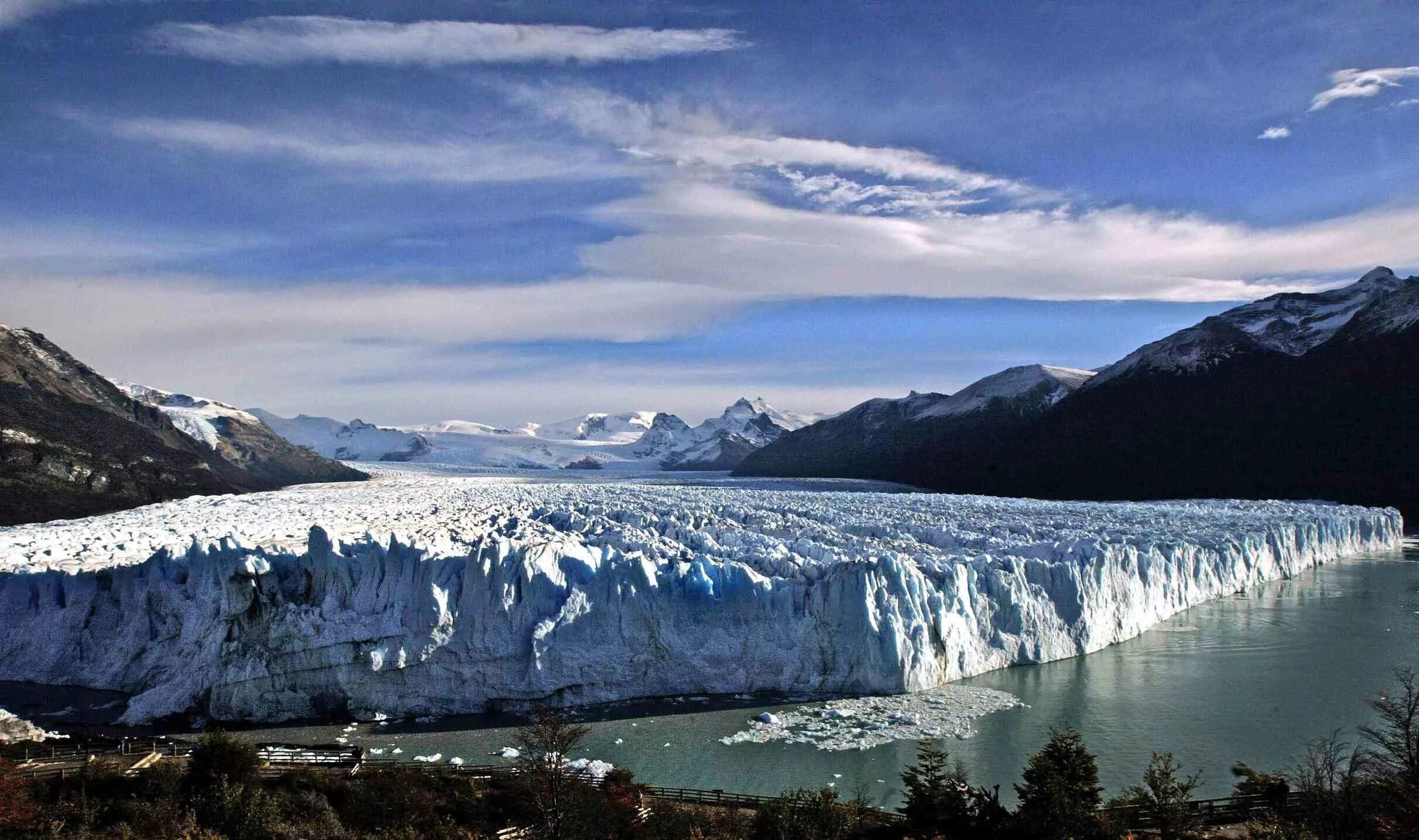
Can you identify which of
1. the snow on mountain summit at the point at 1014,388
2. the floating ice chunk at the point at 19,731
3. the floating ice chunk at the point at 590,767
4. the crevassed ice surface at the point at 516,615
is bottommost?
the floating ice chunk at the point at 590,767

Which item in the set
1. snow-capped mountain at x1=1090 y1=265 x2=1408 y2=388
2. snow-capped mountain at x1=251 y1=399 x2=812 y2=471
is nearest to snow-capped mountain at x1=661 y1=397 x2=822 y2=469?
snow-capped mountain at x1=251 y1=399 x2=812 y2=471

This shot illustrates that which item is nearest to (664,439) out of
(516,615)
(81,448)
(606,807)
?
(81,448)

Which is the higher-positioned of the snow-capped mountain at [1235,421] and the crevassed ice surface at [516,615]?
the snow-capped mountain at [1235,421]

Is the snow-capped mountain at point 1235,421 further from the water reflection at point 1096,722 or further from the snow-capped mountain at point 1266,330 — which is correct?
the water reflection at point 1096,722

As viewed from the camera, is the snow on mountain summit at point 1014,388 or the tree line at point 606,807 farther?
the snow on mountain summit at point 1014,388

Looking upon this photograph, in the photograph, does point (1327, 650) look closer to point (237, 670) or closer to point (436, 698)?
point (436, 698)

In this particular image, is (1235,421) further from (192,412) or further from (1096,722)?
(192,412)

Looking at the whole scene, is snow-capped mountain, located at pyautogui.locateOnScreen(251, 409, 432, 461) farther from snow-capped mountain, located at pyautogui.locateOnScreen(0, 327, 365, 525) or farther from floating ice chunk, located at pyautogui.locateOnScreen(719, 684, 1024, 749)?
floating ice chunk, located at pyautogui.locateOnScreen(719, 684, 1024, 749)

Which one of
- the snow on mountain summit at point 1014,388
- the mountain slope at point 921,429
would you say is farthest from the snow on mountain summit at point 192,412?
the snow on mountain summit at point 1014,388
